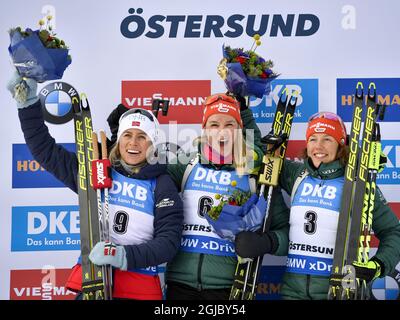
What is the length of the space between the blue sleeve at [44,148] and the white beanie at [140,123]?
362mm

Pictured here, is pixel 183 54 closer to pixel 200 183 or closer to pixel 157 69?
pixel 157 69

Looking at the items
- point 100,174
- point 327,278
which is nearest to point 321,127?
point 327,278

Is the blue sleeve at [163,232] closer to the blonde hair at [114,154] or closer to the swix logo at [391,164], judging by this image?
the blonde hair at [114,154]

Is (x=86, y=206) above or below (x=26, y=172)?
below

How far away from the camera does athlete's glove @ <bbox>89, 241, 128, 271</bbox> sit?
11.8 feet

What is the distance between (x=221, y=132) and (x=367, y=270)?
122cm

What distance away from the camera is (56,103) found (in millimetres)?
4613

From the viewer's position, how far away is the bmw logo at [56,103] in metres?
4.59

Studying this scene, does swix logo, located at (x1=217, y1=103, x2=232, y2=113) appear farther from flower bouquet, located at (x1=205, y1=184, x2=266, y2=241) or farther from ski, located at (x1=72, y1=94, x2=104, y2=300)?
ski, located at (x1=72, y1=94, x2=104, y2=300)

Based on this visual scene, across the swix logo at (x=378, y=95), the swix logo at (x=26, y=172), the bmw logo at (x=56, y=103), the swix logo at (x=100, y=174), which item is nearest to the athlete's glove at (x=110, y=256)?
the swix logo at (x=100, y=174)

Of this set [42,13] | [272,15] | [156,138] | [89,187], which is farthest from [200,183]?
[42,13]

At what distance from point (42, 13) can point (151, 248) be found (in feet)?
6.93

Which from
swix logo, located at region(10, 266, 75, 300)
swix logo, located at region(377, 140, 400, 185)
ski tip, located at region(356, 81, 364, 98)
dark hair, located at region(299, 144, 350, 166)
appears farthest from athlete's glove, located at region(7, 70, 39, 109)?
swix logo, located at region(377, 140, 400, 185)

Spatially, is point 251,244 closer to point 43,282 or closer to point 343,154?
point 343,154
